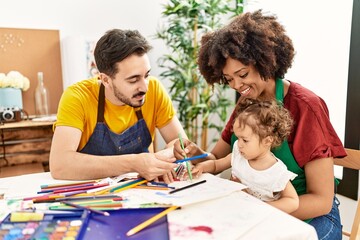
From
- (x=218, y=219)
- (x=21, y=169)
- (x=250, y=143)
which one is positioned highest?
(x=250, y=143)

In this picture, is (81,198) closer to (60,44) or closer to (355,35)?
(355,35)

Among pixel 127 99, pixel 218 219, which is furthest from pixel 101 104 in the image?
pixel 218 219

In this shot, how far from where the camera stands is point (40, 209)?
91cm

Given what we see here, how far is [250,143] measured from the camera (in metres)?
1.13

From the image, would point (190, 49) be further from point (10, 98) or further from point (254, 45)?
point (254, 45)

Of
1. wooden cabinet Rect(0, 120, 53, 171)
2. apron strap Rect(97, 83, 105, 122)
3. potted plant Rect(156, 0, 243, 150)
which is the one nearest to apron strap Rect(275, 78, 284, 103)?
apron strap Rect(97, 83, 105, 122)

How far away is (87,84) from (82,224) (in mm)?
934

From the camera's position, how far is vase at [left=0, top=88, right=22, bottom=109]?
8.01 feet

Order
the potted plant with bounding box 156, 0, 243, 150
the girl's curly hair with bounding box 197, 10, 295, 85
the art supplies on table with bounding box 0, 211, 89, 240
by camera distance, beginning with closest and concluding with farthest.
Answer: the art supplies on table with bounding box 0, 211, 89, 240
the girl's curly hair with bounding box 197, 10, 295, 85
the potted plant with bounding box 156, 0, 243, 150

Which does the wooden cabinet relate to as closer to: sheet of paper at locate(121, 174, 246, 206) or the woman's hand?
the woman's hand

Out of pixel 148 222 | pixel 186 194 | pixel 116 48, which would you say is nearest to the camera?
pixel 148 222

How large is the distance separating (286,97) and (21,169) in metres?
2.00

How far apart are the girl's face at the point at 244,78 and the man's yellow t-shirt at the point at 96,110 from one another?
455 mm

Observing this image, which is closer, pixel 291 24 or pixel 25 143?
pixel 25 143
